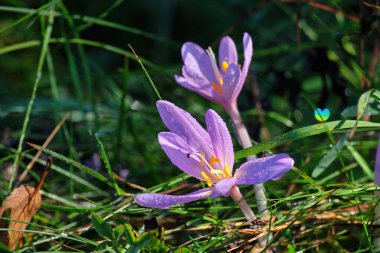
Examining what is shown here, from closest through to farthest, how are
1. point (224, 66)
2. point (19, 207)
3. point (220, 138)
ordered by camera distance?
point (220, 138), point (19, 207), point (224, 66)

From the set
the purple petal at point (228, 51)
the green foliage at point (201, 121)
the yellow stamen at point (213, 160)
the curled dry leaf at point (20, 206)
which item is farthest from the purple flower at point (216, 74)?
the curled dry leaf at point (20, 206)

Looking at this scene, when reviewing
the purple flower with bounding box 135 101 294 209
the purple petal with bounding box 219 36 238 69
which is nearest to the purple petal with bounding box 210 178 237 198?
the purple flower with bounding box 135 101 294 209

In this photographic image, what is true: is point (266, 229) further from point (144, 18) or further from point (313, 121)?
point (144, 18)

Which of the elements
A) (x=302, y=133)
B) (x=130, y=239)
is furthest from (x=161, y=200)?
(x=302, y=133)

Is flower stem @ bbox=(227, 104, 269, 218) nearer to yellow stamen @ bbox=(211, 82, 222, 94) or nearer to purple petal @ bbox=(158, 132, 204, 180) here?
yellow stamen @ bbox=(211, 82, 222, 94)

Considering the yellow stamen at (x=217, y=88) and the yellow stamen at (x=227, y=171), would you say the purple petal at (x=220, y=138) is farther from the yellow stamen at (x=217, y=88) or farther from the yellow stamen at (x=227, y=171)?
the yellow stamen at (x=217, y=88)

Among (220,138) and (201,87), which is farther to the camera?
(201,87)

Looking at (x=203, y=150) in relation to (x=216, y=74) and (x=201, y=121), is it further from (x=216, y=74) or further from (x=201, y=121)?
(x=201, y=121)

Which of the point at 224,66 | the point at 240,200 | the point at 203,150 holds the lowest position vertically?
the point at 240,200

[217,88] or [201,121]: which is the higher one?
[217,88]
